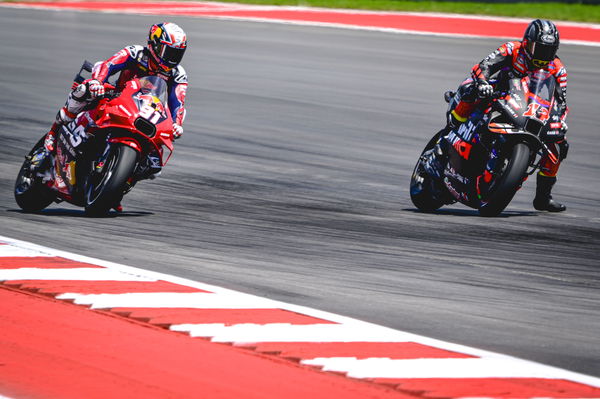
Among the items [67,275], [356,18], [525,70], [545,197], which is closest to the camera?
[67,275]

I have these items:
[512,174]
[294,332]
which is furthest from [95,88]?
[294,332]

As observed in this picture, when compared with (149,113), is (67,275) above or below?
below

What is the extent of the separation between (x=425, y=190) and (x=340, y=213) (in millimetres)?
882

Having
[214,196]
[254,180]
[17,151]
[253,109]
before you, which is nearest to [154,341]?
[214,196]

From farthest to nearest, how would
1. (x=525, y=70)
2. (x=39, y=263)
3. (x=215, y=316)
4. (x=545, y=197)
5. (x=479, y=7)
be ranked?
(x=479, y=7), (x=545, y=197), (x=525, y=70), (x=39, y=263), (x=215, y=316)

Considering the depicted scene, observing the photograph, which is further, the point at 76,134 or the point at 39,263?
the point at 76,134

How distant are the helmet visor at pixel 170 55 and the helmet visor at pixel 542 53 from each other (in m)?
3.10

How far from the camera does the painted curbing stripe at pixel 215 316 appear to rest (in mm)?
6570

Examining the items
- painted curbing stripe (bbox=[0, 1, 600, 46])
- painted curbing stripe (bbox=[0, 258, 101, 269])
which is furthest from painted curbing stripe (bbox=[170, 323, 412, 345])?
painted curbing stripe (bbox=[0, 1, 600, 46])

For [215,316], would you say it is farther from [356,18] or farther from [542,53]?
[356,18]

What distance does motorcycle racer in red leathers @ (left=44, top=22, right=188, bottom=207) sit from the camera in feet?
32.0

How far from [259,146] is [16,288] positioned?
8232 mm

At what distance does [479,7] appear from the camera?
33125 millimetres

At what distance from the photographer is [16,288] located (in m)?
7.20
